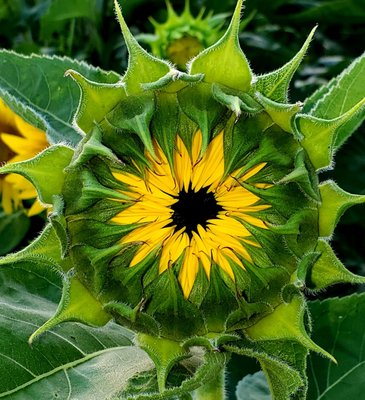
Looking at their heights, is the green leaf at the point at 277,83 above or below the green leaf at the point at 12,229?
below

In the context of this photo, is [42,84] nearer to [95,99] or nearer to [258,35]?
[95,99]

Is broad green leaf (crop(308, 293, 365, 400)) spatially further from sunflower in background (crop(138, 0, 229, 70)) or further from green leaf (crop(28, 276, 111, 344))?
sunflower in background (crop(138, 0, 229, 70))

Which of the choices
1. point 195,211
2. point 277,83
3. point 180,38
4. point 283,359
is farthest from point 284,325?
point 180,38

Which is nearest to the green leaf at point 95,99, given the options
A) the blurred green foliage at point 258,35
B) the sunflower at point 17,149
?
the sunflower at point 17,149

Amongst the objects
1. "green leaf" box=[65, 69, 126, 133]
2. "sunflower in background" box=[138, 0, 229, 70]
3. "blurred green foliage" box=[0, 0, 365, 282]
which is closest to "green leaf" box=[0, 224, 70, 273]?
"green leaf" box=[65, 69, 126, 133]

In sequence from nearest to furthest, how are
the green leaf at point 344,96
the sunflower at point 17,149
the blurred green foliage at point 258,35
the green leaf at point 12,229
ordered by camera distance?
the green leaf at point 344,96
the sunflower at point 17,149
the green leaf at point 12,229
the blurred green foliage at point 258,35

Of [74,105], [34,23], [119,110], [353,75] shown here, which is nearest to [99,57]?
[34,23]

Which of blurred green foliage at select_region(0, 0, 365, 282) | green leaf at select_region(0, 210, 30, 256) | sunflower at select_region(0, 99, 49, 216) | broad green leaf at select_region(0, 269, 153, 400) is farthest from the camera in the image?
blurred green foliage at select_region(0, 0, 365, 282)

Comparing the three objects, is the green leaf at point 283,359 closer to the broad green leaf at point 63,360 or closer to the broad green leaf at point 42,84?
the broad green leaf at point 63,360
